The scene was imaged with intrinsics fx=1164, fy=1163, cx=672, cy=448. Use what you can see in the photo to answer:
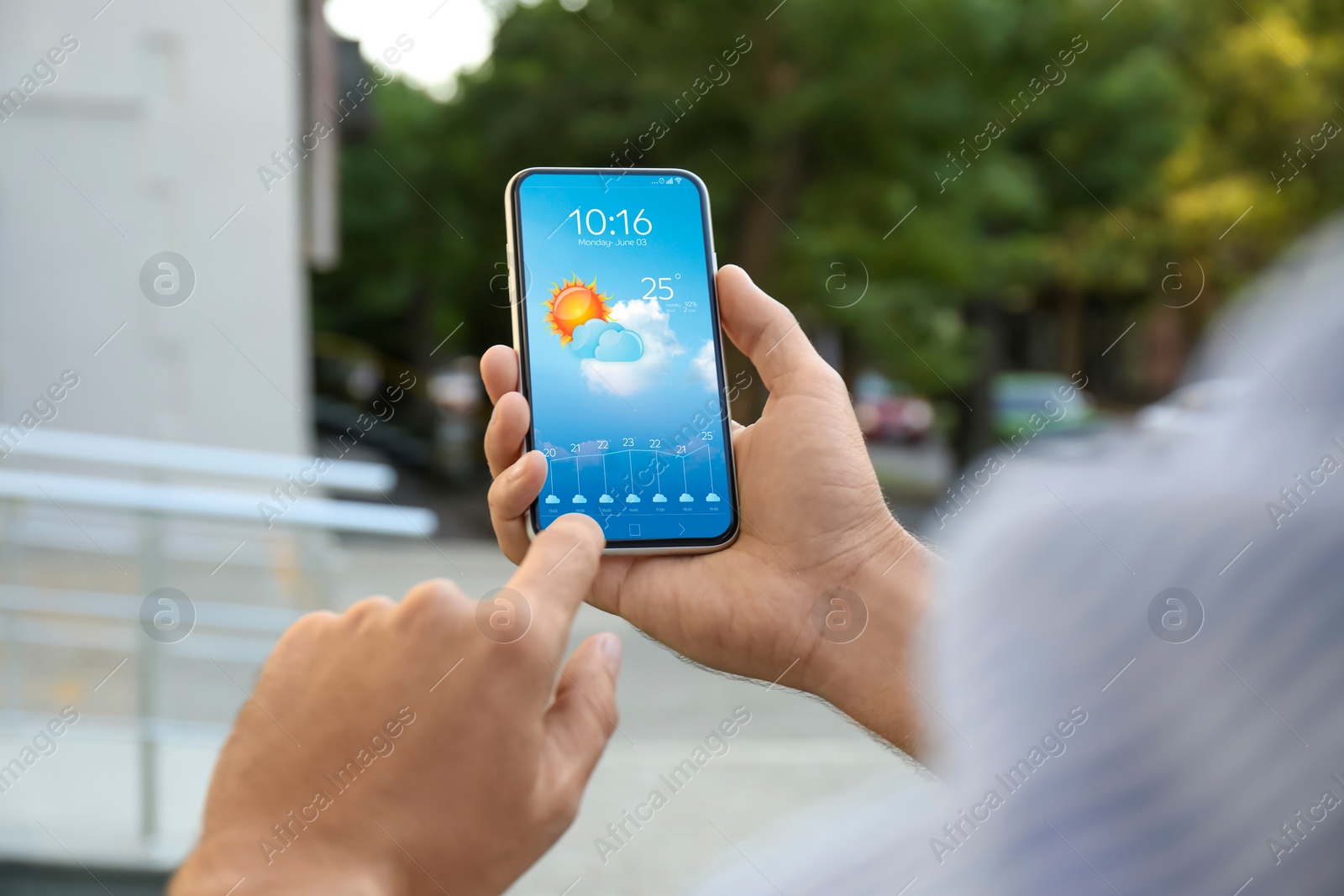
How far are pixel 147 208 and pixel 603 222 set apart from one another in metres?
5.92

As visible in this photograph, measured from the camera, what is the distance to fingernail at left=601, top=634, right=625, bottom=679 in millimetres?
863

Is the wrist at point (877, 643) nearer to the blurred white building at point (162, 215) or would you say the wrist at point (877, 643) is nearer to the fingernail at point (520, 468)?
the fingernail at point (520, 468)

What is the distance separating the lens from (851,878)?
0.60 metres

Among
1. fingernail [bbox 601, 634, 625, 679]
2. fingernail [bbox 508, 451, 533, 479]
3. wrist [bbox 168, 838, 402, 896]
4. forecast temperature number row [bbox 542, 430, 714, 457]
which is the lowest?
wrist [bbox 168, 838, 402, 896]

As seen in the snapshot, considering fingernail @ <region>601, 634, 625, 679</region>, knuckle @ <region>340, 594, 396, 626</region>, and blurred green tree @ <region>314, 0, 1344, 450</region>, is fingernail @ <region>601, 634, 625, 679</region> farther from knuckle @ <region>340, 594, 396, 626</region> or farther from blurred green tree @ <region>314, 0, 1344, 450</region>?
blurred green tree @ <region>314, 0, 1344, 450</region>

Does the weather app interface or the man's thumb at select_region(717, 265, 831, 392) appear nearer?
the weather app interface

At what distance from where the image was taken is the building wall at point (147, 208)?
6395 millimetres

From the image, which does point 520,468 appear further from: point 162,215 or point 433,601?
point 162,215

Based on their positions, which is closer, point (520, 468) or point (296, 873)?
point (296, 873)

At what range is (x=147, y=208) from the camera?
652cm

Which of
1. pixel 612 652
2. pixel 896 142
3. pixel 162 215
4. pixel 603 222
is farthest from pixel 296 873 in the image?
pixel 896 142

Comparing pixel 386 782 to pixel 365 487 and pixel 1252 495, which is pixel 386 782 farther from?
pixel 365 487

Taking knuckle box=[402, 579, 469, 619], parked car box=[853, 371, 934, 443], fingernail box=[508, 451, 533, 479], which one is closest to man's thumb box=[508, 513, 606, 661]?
knuckle box=[402, 579, 469, 619]

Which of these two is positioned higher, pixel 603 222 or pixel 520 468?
pixel 603 222
